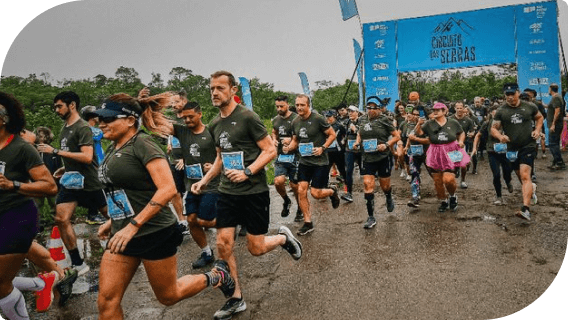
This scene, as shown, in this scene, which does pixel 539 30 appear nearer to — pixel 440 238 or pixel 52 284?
pixel 440 238

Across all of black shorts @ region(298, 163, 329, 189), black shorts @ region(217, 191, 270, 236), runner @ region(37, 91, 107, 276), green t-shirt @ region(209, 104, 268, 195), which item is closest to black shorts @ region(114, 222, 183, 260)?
black shorts @ region(217, 191, 270, 236)

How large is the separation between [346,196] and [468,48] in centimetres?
1047

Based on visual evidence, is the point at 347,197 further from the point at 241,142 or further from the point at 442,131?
the point at 241,142

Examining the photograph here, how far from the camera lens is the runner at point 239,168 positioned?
384 cm

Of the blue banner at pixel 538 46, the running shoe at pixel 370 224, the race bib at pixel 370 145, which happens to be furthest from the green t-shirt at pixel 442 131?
the blue banner at pixel 538 46

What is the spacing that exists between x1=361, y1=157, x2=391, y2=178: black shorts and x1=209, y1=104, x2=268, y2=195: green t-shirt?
3207mm

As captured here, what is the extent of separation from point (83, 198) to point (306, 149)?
3.25 metres

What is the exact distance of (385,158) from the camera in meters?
6.72

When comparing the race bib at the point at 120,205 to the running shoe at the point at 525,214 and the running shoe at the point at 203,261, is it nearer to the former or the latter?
the running shoe at the point at 203,261

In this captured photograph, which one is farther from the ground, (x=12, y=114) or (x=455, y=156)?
(x=12, y=114)

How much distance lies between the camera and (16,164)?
3.32 m

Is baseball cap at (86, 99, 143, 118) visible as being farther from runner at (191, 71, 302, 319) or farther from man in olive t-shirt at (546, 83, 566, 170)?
man in olive t-shirt at (546, 83, 566, 170)

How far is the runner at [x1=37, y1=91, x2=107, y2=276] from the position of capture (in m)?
→ 4.61

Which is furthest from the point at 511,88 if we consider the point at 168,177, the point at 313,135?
the point at 168,177
